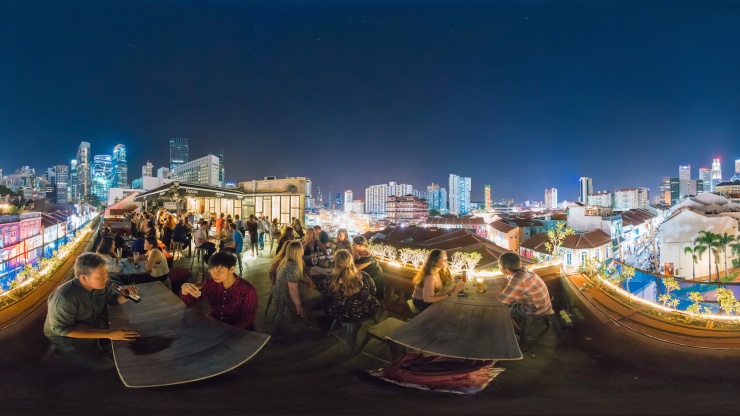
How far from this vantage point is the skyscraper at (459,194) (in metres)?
148

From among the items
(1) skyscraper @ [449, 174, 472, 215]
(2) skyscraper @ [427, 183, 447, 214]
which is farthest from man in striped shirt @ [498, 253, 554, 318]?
(2) skyscraper @ [427, 183, 447, 214]

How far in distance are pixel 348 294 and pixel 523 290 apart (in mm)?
2111

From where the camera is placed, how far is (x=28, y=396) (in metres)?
2.88

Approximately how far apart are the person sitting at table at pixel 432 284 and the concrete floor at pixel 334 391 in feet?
2.73

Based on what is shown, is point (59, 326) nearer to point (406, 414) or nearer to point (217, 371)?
point (217, 371)

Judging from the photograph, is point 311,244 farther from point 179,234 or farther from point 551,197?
point 551,197

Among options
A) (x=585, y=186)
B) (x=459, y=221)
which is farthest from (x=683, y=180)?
(x=459, y=221)

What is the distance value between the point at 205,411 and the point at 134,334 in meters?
0.86

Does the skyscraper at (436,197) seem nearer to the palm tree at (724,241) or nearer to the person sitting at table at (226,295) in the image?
the palm tree at (724,241)

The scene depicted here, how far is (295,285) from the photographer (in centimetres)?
426

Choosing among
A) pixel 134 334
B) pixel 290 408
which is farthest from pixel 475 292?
pixel 134 334

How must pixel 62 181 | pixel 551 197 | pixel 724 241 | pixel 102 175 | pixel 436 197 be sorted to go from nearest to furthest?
pixel 724 241
pixel 102 175
pixel 62 181
pixel 551 197
pixel 436 197

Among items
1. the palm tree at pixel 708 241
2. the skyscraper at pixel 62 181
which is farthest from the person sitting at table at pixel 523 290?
the skyscraper at pixel 62 181

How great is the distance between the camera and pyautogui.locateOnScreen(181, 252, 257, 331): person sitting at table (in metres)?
3.09
